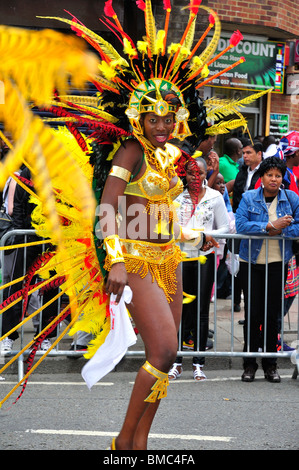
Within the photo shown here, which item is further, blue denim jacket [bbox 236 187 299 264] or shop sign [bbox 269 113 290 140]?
shop sign [bbox 269 113 290 140]

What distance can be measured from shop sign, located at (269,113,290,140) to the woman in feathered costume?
9604 mm

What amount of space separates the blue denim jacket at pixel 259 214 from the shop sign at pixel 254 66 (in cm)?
633

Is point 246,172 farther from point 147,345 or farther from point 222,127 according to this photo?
point 147,345

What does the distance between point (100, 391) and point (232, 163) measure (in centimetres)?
512

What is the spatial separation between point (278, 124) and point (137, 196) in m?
10.4

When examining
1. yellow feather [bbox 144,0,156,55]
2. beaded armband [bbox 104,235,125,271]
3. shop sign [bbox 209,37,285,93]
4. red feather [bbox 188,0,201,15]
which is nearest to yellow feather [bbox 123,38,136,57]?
yellow feather [bbox 144,0,156,55]

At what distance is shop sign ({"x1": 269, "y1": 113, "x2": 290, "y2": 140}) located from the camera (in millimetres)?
13773

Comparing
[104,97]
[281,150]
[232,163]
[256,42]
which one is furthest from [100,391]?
[256,42]

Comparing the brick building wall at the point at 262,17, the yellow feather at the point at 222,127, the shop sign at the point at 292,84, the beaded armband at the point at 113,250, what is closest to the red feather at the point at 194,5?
the yellow feather at the point at 222,127

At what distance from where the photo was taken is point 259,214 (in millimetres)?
6555

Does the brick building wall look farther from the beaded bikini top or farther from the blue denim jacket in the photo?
the beaded bikini top

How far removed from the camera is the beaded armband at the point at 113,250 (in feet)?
12.1

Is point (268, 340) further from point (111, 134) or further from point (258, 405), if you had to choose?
point (111, 134)
